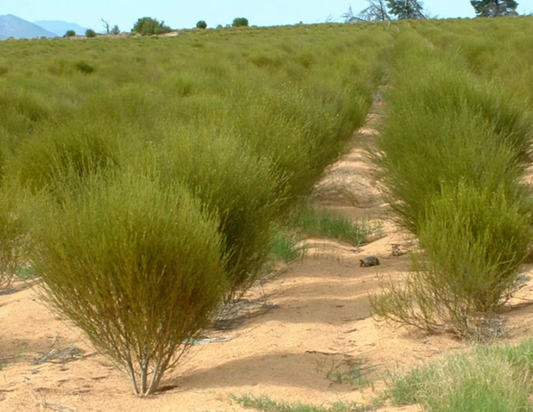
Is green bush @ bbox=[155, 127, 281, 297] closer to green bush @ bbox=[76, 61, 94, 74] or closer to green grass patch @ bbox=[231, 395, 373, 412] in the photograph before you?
green grass patch @ bbox=[231, 395, 373, 412]

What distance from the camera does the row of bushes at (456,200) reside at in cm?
535

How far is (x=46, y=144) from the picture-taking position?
29.3ft

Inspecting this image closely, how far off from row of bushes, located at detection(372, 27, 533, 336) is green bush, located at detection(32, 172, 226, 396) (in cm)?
138

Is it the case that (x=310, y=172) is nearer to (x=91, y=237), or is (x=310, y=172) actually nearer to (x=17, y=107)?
(x=91, y=237)

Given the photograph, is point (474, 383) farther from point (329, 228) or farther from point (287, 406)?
point (329, 228)

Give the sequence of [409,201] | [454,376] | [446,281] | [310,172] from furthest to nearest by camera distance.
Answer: [310,172]
[409,201]
[446,281]
[454,376]

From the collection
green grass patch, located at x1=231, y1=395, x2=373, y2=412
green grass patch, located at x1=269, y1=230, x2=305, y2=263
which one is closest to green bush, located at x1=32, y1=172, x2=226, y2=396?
green grass patch, located at x1=231, y1=395, x2=373, y2=412

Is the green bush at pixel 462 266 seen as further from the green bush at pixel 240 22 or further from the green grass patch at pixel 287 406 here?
the green bush at pixel 240 22

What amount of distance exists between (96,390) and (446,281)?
6.78 ft

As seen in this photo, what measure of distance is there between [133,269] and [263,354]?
1219 mm

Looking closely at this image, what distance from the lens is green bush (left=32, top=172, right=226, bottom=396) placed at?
14.5 ft

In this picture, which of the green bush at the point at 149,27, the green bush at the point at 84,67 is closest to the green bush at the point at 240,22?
the green bush at the point at 149,27

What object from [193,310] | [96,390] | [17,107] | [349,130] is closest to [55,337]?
[96,390]

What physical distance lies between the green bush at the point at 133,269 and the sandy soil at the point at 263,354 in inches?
12.3
